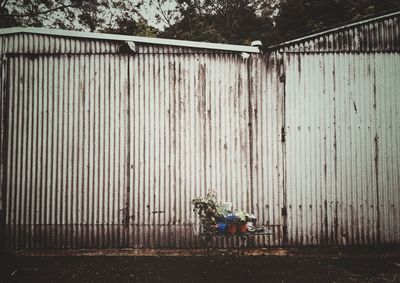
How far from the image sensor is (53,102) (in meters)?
7.70

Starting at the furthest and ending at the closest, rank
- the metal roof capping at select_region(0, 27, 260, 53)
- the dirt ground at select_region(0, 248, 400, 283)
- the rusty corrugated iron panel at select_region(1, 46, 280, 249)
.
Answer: the metal roof capping at select_region(0, 27, 260, 53), the rusty corrugated iron panel at select_region(1, 46, 280, 249), the dirt ground at select_region(0, 248, 400, 283)

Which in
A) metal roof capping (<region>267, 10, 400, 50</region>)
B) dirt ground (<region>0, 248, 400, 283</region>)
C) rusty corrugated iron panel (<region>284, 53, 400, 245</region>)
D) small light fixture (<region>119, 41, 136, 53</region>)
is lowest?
dirt ground (<region>0, 248, 400, 283</region>)

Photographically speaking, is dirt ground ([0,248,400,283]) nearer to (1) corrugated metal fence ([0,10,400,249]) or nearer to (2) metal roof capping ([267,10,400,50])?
(1) corrugated metal fence ([0,10,400,249])

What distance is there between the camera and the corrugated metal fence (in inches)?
299

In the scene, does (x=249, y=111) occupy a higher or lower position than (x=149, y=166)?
higher

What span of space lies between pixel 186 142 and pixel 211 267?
281cm

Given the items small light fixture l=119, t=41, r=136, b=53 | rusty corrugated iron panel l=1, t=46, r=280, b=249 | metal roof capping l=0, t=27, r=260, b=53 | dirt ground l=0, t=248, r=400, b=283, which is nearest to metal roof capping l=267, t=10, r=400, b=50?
metal roof capping l=0, t=27, r=260, b=53

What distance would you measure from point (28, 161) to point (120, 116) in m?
2.36

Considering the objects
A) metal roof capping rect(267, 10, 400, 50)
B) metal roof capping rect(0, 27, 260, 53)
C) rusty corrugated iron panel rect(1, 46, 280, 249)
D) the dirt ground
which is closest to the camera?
the dirt ground

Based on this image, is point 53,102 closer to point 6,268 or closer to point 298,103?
point 6,268

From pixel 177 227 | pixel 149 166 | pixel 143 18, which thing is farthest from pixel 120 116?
pixel 143 18

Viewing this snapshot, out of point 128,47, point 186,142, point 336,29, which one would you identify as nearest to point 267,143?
point 186,142

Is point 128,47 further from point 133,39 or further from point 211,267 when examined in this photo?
point 211,267

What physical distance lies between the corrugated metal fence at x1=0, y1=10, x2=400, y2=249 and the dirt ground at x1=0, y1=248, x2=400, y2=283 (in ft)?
1.33
